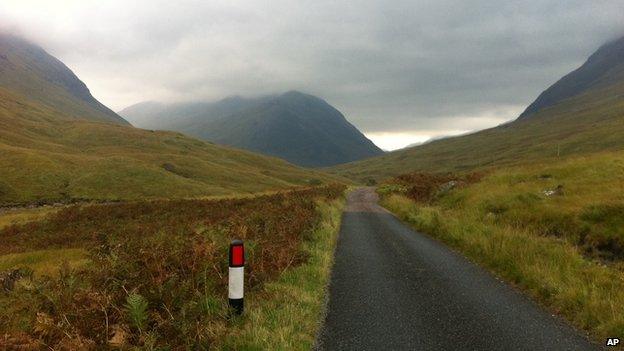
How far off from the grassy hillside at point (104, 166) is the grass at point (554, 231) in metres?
57.5

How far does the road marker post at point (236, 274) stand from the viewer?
7266 mm

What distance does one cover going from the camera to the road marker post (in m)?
7.27

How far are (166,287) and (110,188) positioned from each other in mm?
74524

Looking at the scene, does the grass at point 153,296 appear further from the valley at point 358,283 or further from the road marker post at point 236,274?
the road marker post at point 236,274

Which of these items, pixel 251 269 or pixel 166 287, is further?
pixel 251 269

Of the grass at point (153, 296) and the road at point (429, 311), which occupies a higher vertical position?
the grass at point (153, 296)

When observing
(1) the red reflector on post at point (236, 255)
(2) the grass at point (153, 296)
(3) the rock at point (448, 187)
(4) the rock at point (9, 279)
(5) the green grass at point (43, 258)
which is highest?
(3) the rock at point (448, 187)

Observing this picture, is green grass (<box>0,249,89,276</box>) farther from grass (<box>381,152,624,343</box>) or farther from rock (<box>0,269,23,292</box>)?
grass (<box>381,152,624,343</box>)

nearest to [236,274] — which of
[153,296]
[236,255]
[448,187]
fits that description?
[236,255]

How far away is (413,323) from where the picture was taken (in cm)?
823

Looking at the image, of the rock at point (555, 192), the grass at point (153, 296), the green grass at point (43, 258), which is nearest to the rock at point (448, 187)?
the rock at point (555, 192)

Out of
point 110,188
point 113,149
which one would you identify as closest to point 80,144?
point 113,149

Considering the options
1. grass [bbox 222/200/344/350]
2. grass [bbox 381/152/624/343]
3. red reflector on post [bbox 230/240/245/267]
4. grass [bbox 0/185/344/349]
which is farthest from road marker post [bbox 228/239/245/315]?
grass [bbox 381/152/624/343]

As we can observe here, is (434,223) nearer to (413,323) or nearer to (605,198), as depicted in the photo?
(605,198)
